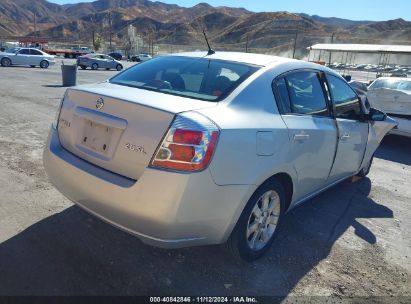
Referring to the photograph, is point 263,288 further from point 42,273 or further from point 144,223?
point 42,273

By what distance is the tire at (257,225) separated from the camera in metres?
2.88

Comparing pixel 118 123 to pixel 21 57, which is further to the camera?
pixel 21 57

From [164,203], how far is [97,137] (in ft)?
2.69

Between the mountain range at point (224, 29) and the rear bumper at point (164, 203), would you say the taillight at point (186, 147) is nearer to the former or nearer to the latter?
the rear bumper at point (164, 203)

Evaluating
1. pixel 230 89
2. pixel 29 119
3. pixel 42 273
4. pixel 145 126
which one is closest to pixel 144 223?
pixel 145 126

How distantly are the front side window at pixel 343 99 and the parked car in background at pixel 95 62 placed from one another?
31.1m

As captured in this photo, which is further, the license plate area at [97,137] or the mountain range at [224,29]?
the mountain range at [224,29]

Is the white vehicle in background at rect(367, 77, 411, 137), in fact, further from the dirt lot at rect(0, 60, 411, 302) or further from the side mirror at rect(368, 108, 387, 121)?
the dirt lot at rect(0, 60, 411, 302)

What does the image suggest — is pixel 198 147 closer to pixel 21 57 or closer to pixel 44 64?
pixel 21 57

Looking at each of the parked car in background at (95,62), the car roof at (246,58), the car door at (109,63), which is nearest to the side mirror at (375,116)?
the car roof at (246,58)

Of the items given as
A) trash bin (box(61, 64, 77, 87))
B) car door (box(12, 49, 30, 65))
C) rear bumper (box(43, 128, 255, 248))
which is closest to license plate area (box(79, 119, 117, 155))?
rear bumper (box(43, 128, 255, 248))

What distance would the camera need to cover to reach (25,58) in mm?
26688

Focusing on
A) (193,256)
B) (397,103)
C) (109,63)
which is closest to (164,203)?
(193,256)

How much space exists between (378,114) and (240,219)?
113 inches
